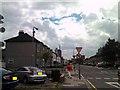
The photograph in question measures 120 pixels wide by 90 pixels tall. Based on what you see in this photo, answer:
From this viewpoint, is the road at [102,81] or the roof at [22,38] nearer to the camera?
the road at [102,81]

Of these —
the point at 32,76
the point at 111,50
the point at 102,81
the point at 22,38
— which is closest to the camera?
the point at 32,76

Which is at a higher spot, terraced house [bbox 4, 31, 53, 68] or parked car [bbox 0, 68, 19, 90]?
terraced house [bbox 4, 31, 53, 68]

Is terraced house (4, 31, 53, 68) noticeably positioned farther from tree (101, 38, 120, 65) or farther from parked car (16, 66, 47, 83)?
parked car (16, 66, 47, 83)

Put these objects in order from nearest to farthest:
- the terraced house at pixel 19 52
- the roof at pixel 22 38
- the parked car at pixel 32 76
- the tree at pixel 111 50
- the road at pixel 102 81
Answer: the road at pixel 102 81
the parked car at pixel 32 76
the terraced house at pixel 19 52
the roof at pixel 22 38
the tree at pixel 111 50

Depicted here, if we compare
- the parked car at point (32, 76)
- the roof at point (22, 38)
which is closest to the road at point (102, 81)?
the parked car at point (32, 76)

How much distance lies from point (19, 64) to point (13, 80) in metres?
58.7

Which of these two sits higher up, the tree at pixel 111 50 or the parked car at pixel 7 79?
the tree at pixel 111 50

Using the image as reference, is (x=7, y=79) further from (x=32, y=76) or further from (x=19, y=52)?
(x=19, y=52)

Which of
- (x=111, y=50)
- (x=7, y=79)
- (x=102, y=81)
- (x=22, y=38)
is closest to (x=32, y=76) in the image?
(x=102, y=81)

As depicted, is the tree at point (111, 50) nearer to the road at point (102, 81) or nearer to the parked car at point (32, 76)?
the road at point (102, 81)

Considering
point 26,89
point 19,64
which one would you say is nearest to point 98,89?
point 26,89

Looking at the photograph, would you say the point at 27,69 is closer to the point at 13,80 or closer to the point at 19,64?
the point at 13,80

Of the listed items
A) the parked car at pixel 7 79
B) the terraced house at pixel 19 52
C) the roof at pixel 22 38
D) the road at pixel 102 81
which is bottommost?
the road at pixel 102 81

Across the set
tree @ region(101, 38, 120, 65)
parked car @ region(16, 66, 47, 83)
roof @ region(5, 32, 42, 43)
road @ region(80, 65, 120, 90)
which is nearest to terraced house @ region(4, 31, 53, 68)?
roof @ region(5, 32, 42, 43)
